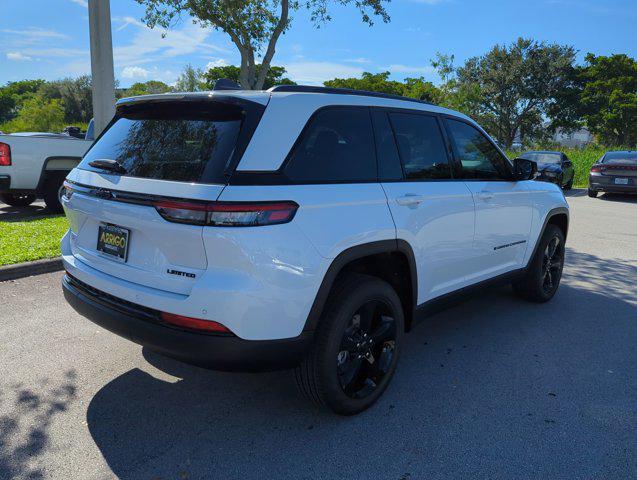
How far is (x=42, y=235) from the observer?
6.94 m

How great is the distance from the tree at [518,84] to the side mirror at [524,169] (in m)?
40.3

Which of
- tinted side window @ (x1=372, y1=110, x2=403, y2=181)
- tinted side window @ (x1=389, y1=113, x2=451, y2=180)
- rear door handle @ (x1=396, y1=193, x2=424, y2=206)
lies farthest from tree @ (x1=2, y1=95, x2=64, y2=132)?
rear door handle @ (x1=396, y1=193, x2=424, y2=206)

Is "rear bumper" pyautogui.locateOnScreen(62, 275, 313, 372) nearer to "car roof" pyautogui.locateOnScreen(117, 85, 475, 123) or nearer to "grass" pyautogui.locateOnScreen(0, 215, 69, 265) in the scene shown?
"car roof" pyautogui.locateOnScreen(117, 85, 475, 123)

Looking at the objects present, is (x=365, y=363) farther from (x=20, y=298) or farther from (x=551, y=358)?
(x=20, y=298)

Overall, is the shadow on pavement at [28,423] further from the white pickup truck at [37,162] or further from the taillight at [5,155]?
the taillight at [5,155]

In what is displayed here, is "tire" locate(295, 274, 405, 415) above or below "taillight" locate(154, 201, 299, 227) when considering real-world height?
below

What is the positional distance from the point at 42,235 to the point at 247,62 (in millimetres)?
6668

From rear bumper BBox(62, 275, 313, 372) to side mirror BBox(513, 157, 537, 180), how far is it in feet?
9.26

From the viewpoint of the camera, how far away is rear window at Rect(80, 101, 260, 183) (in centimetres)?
250

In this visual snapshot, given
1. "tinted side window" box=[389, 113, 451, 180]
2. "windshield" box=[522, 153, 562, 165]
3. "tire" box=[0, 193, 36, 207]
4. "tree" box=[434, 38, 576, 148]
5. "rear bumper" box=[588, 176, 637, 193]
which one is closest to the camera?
"tinted side window" box=[389, 113, 451, 180]

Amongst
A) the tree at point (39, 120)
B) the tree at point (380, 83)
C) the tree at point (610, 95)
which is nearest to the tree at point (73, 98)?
the tree at point (39, 120)

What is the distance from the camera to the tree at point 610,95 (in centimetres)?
4466

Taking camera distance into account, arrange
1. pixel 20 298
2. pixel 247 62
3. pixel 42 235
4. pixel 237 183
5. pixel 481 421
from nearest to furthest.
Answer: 1. pixel 237 183
2. pixel 481 421
3. pixel 20 298
4. pixel 42 235
5. pixel 247 62

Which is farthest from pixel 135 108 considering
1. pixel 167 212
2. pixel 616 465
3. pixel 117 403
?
pixel 616 465
